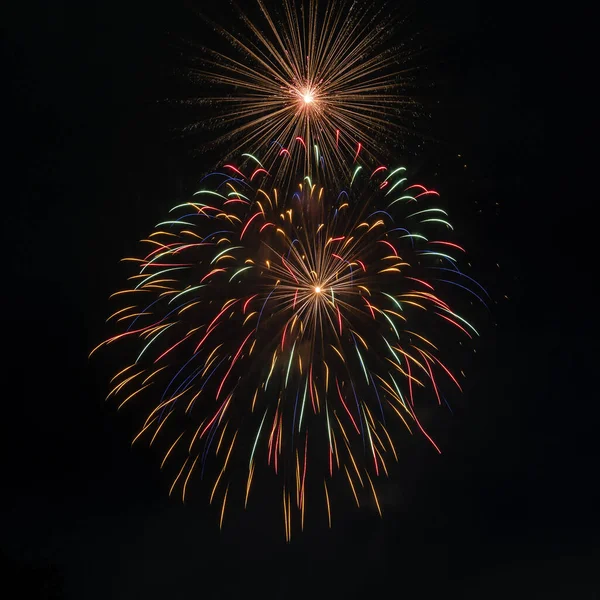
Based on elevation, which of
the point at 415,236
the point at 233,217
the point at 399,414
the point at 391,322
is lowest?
the point at 399,414

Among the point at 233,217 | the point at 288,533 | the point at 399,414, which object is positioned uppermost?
the point at 233,217

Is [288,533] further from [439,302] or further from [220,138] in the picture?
[220,138]

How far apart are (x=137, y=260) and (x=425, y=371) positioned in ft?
27.7

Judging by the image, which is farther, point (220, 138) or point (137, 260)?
point (137, 260)

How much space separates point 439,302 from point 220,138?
7.35 meters

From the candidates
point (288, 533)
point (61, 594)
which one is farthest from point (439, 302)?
point (61, 594)

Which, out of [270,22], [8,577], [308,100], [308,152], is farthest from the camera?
[8,577]

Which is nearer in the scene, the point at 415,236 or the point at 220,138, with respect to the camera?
the point at 220,138

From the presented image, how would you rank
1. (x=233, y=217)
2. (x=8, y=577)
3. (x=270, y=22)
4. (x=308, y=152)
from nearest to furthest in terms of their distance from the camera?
(x=270, y=22)
(x=308, y=152)
(x=233, y=217)
(x=8, y=577)

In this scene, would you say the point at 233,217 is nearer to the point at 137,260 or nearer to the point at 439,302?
the point at 137,260

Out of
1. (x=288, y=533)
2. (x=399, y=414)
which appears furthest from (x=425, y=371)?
(x=288, y=533)

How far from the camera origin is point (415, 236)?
20.8 m

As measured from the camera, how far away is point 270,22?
1738 centimetres

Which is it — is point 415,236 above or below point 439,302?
above
